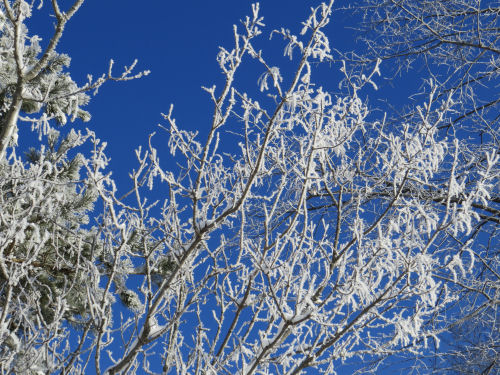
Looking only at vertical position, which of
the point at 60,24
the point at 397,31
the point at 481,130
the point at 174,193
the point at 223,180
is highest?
the point at 397,31

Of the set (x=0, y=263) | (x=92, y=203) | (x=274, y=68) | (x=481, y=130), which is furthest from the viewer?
(x=92, y=203)

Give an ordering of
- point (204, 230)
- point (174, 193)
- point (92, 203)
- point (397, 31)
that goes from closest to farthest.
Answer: point (204, 230) < point (174, 193) < point (397, 31) < point (92, 203)

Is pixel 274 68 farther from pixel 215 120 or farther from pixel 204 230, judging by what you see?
pixel 204 230

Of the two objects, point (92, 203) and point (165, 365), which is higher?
point (92, 203)

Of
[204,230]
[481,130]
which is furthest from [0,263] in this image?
[481,130]

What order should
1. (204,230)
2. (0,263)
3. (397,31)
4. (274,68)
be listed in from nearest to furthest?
1. (274,68)
2. (204,230)
3. (0,263)
4. (397,31)

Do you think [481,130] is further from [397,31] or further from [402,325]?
[402,325]

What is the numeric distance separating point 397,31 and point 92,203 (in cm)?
Result: 458

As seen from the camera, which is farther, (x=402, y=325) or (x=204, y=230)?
(x=204, y=230)

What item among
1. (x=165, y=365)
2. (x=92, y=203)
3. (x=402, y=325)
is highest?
(x=92, y=203)

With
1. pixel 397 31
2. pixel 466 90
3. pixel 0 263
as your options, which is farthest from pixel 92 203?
pixel 466 90

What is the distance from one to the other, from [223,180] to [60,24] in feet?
4.75

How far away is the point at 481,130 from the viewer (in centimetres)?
585

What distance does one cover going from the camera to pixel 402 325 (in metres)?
2.43
